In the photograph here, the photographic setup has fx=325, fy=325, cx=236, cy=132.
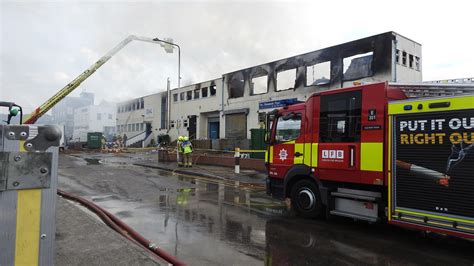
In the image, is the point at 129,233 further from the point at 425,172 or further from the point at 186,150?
the point at 186,150

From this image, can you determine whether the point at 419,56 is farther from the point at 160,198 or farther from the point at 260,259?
the point at 260,259

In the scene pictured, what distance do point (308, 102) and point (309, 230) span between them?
2746 millimetres

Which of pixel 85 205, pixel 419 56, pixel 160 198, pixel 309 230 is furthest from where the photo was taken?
pixel 419 56

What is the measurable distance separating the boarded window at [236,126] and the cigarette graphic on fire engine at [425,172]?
22.3m

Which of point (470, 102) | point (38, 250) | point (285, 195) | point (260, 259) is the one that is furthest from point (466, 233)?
point (38, 250)

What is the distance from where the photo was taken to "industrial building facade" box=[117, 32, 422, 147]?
19.2 metres

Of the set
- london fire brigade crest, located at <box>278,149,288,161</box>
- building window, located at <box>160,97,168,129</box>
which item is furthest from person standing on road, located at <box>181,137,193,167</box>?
building window, located at <box>160,97,168,129</box>

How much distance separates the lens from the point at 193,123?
35.2 meters

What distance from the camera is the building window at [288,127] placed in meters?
7.52

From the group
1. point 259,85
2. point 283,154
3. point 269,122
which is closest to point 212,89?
point 259,85

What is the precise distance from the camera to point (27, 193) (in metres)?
1.83

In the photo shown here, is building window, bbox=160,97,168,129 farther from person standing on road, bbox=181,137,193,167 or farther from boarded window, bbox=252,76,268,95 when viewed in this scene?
person standing on road, bbox=181,137,193,167

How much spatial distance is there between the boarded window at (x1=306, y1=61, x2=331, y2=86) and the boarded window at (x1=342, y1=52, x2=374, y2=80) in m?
1.33

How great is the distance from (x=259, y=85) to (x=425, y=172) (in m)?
22.7
